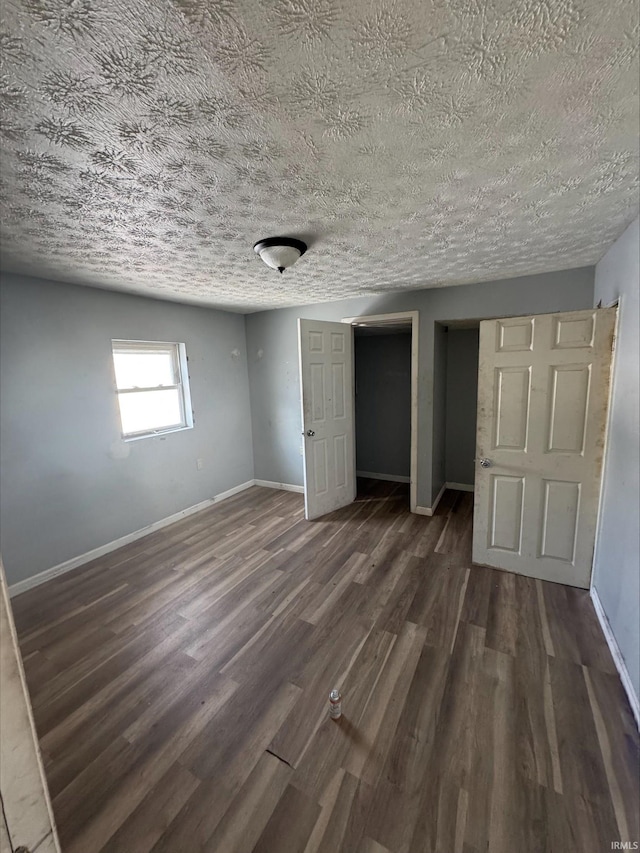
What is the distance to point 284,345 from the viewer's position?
4328 millimetres

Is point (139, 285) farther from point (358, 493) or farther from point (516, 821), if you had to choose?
point (516, 821)

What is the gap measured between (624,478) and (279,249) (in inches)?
90.8

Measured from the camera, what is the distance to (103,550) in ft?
10.1

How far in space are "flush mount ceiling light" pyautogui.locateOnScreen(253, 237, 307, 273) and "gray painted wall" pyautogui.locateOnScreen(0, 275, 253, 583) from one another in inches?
74.6

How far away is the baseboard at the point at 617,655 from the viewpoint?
155cm

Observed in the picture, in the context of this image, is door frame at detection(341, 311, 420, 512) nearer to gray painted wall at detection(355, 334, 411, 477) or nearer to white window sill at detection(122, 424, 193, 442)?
gray painted wall at detection(355, 334, 411, 477)

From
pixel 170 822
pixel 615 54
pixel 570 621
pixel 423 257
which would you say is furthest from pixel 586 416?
pixel 170 822

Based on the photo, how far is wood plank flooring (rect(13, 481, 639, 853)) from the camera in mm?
1215

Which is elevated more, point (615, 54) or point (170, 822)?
point (615, 54)

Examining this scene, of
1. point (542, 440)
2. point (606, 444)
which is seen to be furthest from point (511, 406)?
point (606, 444)

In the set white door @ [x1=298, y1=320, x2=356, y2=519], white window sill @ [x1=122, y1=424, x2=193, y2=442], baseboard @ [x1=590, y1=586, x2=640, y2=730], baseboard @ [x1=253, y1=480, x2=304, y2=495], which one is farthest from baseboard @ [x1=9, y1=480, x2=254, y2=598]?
baseboard @ [x1=590, y1=586, x2=640, y2=730]

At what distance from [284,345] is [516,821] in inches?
163

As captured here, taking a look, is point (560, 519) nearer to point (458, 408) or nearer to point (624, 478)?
point (624, 478)

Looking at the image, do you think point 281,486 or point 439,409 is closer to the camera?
point 439,409
